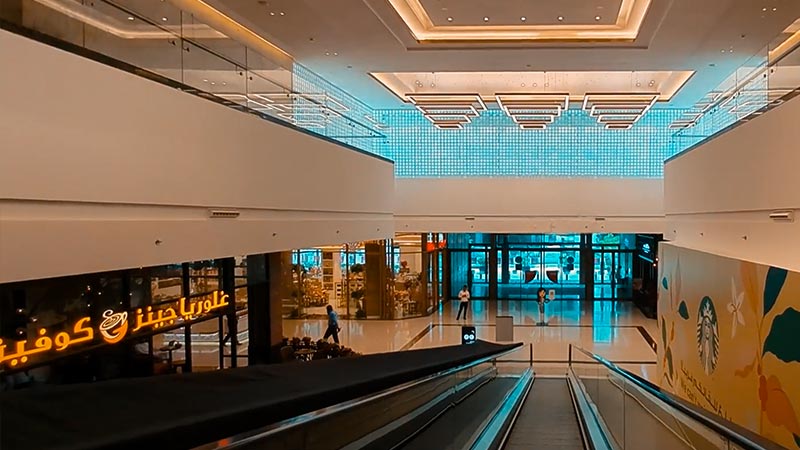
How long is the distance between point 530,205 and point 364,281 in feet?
20.5

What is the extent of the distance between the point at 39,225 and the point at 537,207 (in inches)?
647

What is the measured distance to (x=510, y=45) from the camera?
1109 cm

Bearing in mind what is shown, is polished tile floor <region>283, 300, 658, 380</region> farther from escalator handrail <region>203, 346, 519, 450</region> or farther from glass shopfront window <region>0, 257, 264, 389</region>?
escalator handrail <region>203, 346, 519, 450</region>

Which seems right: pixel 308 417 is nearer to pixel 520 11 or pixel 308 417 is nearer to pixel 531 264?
pixel 520 11

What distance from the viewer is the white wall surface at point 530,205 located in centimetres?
1861

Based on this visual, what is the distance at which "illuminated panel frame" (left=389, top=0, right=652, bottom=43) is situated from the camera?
10.4 m

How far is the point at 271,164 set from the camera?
27.5 ft

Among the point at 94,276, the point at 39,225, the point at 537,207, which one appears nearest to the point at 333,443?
the point at 39,225

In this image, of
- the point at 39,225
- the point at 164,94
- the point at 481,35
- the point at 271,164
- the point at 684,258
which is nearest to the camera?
the point at 39,225

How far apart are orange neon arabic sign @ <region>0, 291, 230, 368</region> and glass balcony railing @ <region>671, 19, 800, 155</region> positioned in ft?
27.8

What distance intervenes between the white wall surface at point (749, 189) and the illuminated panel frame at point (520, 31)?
265 centimetres

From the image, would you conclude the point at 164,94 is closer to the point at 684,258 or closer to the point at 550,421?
the point at 550,421

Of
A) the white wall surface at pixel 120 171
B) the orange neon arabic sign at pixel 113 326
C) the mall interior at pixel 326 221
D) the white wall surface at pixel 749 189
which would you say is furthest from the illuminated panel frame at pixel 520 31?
the orange neon arabic sign at pixel 113 326

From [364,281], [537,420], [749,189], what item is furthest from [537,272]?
[537,420]
